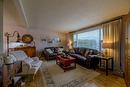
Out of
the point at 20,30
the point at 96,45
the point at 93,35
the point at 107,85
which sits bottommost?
the point at 107,85

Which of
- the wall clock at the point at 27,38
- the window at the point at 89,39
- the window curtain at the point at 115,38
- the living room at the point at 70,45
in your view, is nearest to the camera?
the living room at the point at 70,45

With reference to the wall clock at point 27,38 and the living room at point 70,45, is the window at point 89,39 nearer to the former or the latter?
the living room at point 70,45

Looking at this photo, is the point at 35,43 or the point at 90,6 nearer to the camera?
the point at 90,6

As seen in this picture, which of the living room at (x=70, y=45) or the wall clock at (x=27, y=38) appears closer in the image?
the living room at (x=70, y=45)

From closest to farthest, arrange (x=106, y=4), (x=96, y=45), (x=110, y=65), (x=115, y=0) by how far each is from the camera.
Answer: (x=115, y=0), (x=106, y=4), (x=110, y=65), (x=96, y=45)

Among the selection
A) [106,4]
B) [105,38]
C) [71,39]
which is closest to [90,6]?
[106,4]

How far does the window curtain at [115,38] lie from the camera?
14.1 feet

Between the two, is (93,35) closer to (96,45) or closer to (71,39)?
(96,45)

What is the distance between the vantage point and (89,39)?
22.8ft

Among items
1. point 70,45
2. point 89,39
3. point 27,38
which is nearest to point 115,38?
point 89,39

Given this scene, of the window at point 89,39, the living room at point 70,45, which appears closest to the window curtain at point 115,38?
the living room at point 70,45

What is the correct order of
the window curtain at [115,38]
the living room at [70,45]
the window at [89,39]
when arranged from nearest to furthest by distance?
1. the living room at [70,45]
2. the window curtain at [115,38]
3. the window at [89,39]

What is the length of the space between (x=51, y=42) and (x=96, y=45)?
3.97 metres

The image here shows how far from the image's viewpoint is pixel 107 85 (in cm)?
321
